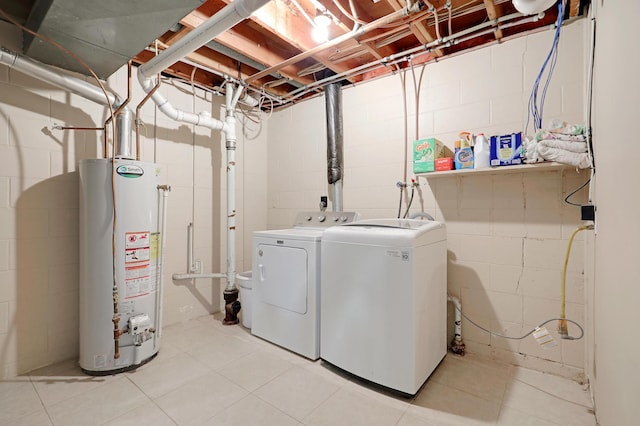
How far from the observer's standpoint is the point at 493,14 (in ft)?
6.09

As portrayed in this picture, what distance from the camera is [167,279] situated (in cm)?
271

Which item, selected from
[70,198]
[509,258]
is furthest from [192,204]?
[509,258]

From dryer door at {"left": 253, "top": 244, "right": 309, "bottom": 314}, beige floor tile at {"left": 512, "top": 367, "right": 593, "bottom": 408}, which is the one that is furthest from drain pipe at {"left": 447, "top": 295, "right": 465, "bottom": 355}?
dryer door at {"left": 253, "top": 244, "right": 309, "bottom": 314}

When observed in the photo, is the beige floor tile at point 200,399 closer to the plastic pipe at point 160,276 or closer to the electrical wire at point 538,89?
the plastic pipe at point 160,276

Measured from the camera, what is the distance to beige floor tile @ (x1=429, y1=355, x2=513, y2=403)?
175cm

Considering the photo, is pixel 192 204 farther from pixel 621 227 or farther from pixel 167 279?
pixel 621 227

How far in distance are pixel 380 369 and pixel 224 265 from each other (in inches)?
78.3

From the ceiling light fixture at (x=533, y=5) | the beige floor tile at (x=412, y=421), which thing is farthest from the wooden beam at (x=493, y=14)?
the beige floor tile at (x=412, y=421)

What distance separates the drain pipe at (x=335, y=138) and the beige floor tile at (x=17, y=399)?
240 cm

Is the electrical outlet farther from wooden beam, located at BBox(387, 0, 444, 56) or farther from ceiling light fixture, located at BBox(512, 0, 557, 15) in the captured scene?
wooden beam, located at BBox(387, 0, 444, 56)

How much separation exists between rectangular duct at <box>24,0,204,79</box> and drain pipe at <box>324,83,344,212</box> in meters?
1.43

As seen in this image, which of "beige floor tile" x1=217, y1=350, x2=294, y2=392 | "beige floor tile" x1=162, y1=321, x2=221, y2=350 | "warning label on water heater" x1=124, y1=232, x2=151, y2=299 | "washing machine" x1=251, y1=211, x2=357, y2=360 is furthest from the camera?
"beige floor tile" x1=162, y1=321, x2=221, y2=350

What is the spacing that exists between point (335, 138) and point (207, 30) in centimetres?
138

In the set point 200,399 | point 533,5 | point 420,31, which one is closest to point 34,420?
point 200,399
